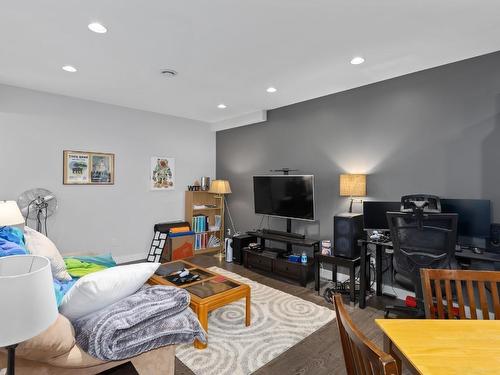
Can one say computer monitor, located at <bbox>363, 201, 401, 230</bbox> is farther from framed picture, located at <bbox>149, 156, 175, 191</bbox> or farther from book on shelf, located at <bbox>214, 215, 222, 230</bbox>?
framed picture, located at <bbox>149, 156, 175, 191</bbox>

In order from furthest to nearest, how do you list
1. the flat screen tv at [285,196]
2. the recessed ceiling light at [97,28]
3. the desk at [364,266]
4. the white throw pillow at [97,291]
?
the flat screen tv at [285,196] → the desk at [364,266] → the recessed ceiling light at [97,28] → the white throw pillow at [97,291]

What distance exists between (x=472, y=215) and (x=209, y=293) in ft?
8.42

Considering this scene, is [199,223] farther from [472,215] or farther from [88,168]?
[472,215]

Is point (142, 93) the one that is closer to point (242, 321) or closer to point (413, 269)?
point (242, 321)

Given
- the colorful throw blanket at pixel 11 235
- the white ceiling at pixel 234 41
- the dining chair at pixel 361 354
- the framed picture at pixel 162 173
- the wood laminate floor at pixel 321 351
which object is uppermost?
the white ceiling at pixel 234 41

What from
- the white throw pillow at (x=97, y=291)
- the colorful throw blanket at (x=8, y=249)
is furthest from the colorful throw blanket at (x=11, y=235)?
the white throw pillow at (x=97, y=291)

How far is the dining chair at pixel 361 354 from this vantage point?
2.06 feet

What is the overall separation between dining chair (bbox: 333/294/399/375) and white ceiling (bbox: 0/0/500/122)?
2023 millimetres

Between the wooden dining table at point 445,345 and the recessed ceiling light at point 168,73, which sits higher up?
the recessed ceiling light at point 168,73

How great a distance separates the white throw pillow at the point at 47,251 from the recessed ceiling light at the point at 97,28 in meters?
1.87

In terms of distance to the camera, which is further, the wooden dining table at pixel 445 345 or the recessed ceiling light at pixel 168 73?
the recessed ceiling light at pixel 168 73

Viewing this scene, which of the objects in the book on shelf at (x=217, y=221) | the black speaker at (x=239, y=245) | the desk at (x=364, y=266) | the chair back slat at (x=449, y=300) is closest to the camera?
the chair back slat at (x=449, y=300)

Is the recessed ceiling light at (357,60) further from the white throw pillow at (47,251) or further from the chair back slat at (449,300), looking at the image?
the white throw pillow at (47,251)

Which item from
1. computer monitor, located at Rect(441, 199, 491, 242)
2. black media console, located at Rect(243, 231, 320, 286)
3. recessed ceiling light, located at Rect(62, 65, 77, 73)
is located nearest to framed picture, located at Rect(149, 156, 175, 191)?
black media console, located at Rect(243, 231, 320, 286)
